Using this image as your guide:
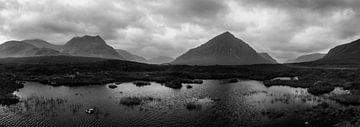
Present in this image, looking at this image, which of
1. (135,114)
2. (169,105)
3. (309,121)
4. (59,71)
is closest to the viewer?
(309,121)

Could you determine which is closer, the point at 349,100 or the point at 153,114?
the point at 153,114

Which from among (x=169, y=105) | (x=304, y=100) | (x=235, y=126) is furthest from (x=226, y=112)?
(x=304, y=100)

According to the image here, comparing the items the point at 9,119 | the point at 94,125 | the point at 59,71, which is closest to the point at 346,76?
the point at 94,125

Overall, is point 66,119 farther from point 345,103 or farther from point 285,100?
point 345,103

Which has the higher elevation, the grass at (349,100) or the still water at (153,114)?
the grass at (349,100)

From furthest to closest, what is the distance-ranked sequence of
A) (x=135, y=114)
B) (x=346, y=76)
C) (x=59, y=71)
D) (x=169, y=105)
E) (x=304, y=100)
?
1. (x=59, y=71)
2. (x=346, y=76)
3. (x=304, y=100)
4. (x=169, y=105)
5. (x=135, y=114)

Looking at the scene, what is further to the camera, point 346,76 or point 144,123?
point 346,76

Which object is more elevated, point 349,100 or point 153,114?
point 349,100

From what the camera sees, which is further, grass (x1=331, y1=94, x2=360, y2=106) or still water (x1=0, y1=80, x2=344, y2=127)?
grass (x1=331, y1=94, x2=360, y2=106)

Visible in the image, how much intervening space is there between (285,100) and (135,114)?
35.4 meters

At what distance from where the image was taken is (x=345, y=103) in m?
46.2

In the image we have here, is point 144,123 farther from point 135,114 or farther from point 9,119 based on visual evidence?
point 9,119

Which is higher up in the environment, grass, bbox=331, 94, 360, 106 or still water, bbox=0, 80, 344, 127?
grass, bbox=331, 94, 360, 106

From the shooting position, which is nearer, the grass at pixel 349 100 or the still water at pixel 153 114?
the still water at pixel 153 114
